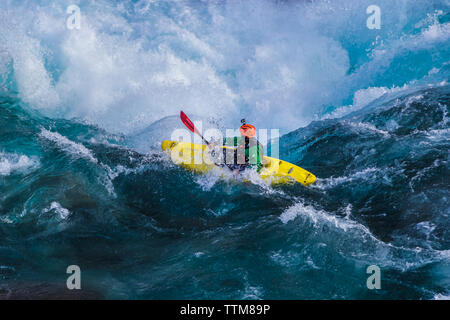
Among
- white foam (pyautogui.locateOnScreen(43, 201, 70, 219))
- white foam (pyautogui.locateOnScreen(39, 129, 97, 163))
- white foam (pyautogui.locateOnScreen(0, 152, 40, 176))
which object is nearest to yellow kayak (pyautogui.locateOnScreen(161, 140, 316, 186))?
white foam (pyautogui.locateOnScreen(39, 129, 97, 163))

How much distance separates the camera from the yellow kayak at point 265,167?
6.85 metres

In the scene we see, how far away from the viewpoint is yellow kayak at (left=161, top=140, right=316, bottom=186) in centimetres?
685

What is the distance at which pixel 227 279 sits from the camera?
4344mm

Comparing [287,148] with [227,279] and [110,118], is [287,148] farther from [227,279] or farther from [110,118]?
[227,279]

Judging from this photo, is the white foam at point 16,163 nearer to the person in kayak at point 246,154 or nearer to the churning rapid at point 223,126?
the churning rapid at point 223,126

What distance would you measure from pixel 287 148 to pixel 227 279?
5.39m

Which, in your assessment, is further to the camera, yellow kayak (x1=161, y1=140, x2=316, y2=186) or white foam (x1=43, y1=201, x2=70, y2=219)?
yellow kayak (x1=161, y1=140, x2=316, y2=186)

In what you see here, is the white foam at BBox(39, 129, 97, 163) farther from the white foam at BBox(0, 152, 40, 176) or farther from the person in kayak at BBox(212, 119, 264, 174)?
the person in kayak at BBox(212, 119, 264, 174)

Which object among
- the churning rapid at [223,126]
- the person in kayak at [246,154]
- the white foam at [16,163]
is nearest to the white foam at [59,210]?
the churning rapid at [223,126]

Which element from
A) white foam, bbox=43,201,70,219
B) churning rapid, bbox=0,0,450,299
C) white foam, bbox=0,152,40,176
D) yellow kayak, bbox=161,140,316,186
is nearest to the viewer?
churning rapid, bbox=0,0,450,299

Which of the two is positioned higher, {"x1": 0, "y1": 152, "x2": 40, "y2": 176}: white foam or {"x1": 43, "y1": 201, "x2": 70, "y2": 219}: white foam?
{"x1": 0, "y1": 152, "x2": 40, "y2": 176}: white foam

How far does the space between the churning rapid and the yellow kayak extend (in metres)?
0.21
